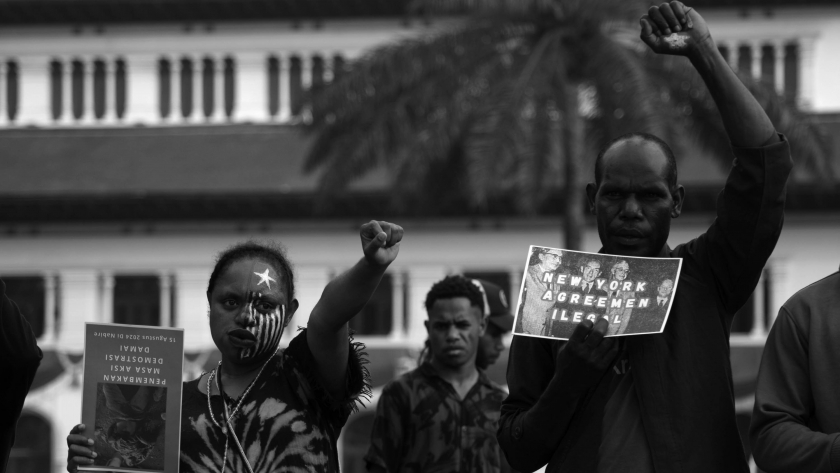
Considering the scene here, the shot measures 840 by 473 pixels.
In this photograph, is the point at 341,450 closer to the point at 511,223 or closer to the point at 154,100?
the point at 511,223

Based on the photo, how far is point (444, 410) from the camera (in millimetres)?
5395

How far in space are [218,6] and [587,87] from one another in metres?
10.3

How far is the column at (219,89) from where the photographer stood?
24.7m

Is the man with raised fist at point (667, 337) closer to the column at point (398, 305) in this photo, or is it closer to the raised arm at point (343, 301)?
the raised arm at point (343, 301)

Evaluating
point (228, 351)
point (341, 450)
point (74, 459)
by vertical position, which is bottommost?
point (341, 450)

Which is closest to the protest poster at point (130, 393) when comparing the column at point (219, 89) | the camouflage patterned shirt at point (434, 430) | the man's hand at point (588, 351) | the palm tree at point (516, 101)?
the man's hand at point (588, 351)

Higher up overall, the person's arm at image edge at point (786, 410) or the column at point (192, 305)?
the person's arm at image edge at point (786, 410)

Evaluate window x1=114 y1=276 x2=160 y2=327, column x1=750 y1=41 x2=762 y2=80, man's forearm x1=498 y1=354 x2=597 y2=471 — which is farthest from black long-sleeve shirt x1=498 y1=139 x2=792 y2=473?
column x1=750 y1=41 x2=762 y2=80

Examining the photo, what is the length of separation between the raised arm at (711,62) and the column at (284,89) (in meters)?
21.8

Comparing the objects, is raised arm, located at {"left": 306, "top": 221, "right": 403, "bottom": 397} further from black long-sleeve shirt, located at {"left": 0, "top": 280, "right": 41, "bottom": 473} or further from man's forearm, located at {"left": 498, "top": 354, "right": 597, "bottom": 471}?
black long-sleeve shirt, located at {"left": 0, "top": 280, "right": 41, "bottom": 473}

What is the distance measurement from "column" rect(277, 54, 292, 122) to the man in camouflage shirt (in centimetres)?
1933

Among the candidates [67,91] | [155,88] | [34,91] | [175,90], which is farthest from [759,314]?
[34,91]

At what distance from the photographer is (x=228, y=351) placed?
340 centimetres

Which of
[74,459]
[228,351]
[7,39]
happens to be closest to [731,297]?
[228,351]
